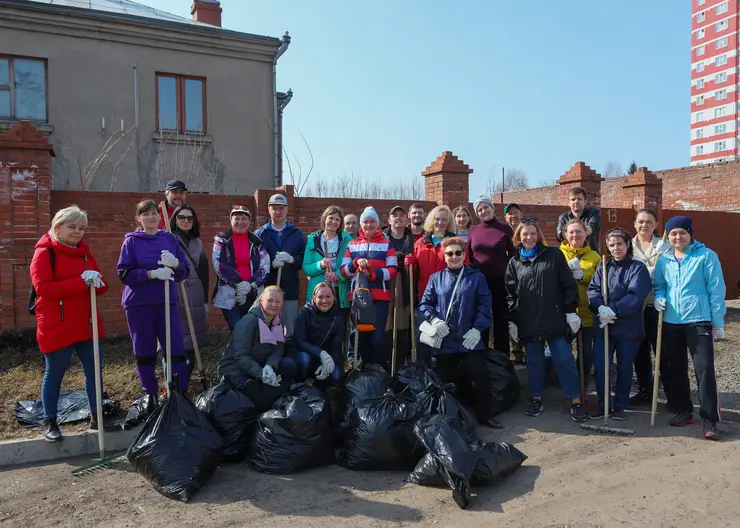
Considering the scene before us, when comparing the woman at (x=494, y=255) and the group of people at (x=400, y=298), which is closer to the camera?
the group of people at (x=400, y=298)

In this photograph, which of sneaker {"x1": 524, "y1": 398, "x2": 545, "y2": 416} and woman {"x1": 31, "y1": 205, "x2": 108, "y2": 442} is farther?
sneaker {"x1": 524, "y1": 398, "x2": 545, "y2": 416}

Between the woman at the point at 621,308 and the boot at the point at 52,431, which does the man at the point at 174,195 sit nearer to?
the boot at the point at 52,431

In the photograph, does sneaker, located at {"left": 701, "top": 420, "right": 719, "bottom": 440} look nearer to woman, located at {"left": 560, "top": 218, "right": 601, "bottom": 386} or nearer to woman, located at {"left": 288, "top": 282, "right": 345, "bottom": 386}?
woman, located at {"left": 560, "top": 218, "right": 601, "bottom": 386}

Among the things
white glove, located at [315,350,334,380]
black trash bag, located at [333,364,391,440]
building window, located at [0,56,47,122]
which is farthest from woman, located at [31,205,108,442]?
building window, located at [0,56,47,122]

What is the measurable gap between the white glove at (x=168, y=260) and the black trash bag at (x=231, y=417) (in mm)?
1028

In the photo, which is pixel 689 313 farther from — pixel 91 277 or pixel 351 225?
pixel 91 277

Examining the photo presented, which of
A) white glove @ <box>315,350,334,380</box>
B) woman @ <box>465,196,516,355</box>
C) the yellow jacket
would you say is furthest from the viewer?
woman @ <box>465,196,516,355</box>

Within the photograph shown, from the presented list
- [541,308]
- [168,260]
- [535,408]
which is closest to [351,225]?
[168,260]

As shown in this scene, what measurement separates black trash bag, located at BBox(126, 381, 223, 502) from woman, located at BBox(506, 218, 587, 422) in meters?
2.76

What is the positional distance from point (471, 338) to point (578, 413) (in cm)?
115

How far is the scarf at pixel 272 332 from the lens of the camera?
427 cm

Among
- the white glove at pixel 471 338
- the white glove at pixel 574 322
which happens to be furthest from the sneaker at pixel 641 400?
the white glove at pixel 471 338

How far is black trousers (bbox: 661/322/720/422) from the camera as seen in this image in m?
4.25

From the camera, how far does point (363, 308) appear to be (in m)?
4.73
